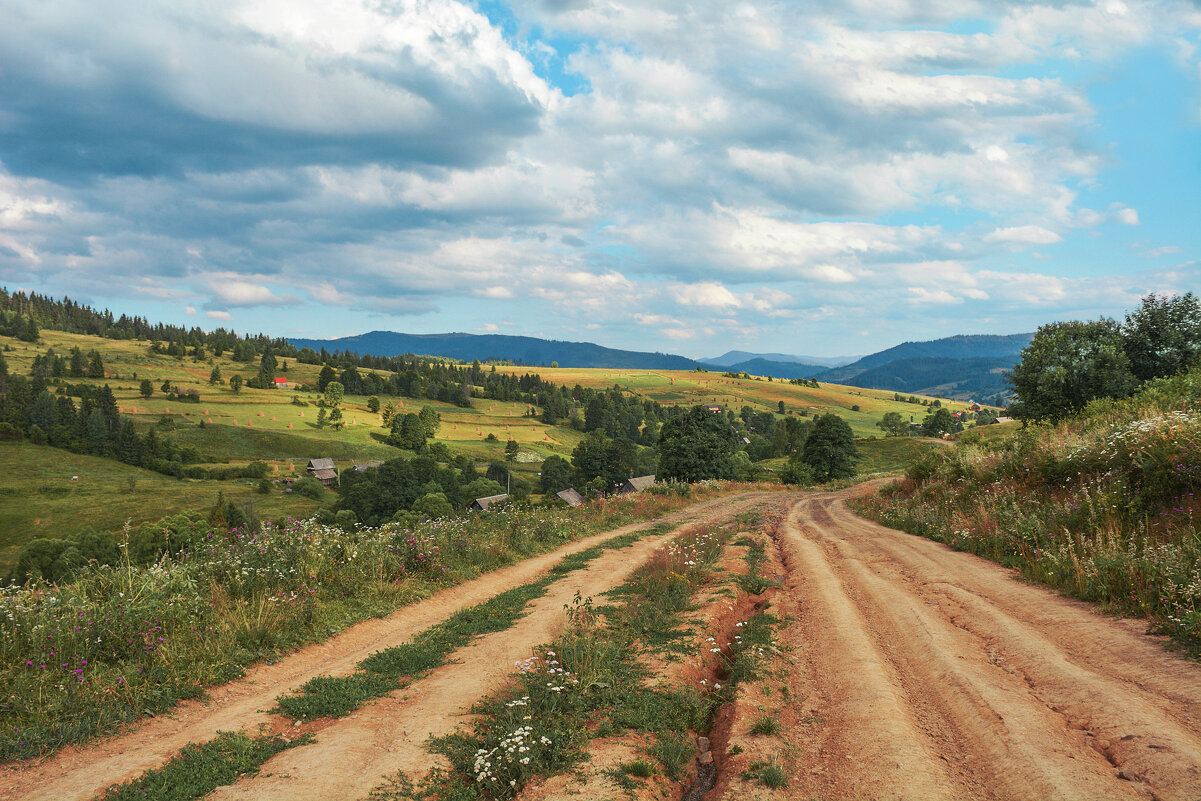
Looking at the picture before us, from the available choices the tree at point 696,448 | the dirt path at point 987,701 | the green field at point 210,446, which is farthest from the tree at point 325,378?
the dirt path at point 987,701

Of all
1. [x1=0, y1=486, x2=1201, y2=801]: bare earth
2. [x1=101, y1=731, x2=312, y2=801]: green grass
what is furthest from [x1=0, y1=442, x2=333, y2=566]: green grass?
[x1=101, y1=731, x2=312, y2=801]: green grass

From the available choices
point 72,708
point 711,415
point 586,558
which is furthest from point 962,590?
point 711,415

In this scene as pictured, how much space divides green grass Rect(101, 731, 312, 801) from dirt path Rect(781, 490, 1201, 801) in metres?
5.49

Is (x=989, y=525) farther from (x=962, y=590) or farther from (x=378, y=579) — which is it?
(x=378, y=579)

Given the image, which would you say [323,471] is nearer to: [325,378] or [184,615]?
[325,378]

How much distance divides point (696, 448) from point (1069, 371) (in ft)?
102

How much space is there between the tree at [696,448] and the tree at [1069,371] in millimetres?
26754

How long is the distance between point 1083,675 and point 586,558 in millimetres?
11976

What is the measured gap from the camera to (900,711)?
615 cm

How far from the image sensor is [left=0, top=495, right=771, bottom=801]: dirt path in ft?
17.9

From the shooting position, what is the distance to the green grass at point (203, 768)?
519 centimetres

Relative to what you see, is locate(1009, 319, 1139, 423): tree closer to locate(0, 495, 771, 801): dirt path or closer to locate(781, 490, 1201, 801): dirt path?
locate(781, 490, 1201, 801): dirt path

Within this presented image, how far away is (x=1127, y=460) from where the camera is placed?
42.6ft

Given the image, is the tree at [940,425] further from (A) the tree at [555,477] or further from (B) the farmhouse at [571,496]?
→ (A) the tree at [555,477]
